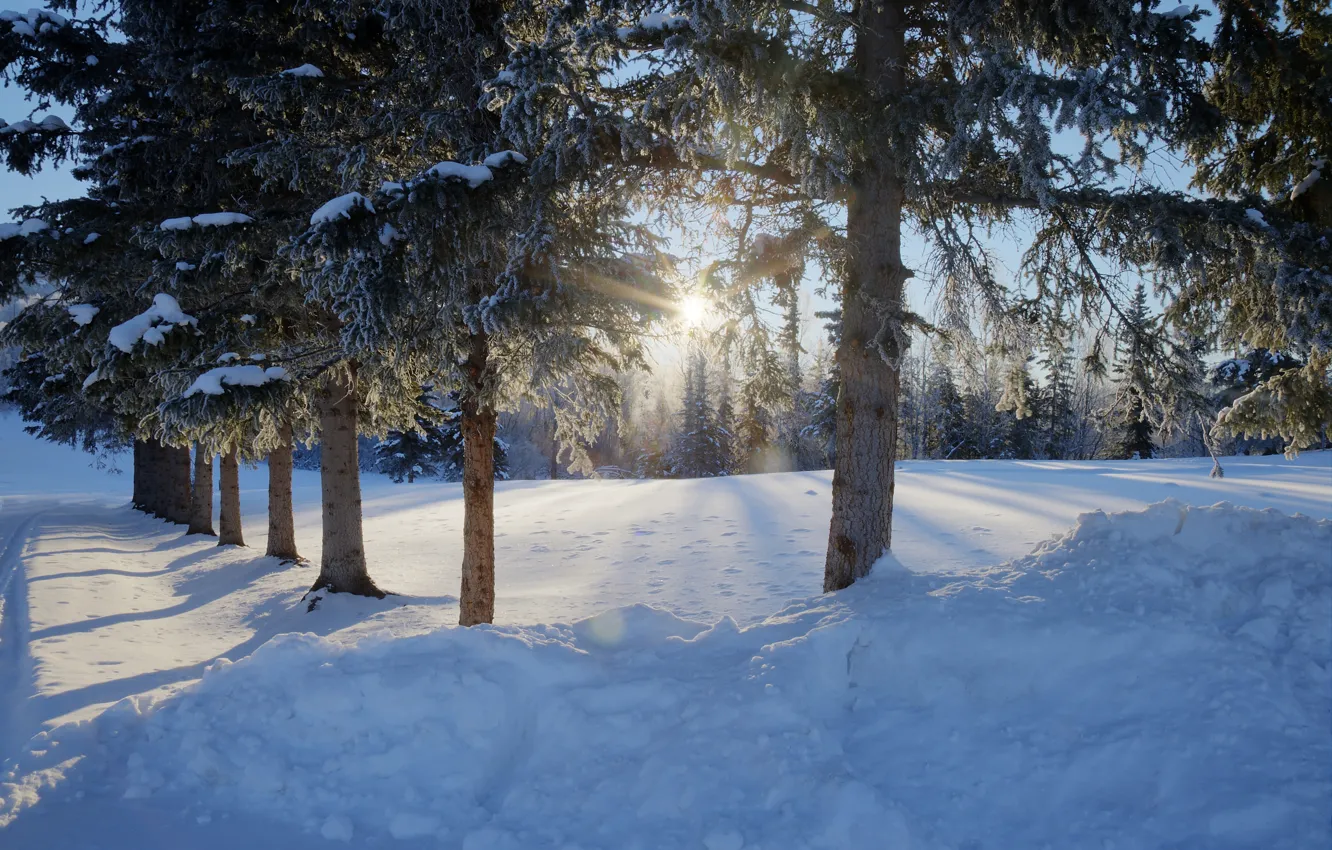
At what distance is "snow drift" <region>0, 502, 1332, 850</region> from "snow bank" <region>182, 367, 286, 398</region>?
261 centimetres

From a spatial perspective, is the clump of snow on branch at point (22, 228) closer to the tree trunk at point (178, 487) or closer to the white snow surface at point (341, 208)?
the white snow surface at point (341, 208)

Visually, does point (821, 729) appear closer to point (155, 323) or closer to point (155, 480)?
point (155, 323)

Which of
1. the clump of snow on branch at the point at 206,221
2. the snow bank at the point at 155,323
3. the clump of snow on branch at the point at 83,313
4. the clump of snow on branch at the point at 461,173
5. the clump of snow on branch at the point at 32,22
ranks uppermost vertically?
the clump of snow on branch at the point at 32,22

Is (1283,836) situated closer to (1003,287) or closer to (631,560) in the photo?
(1003,287)

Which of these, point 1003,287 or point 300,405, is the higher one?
point 1003,287

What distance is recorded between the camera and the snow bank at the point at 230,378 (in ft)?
17.9

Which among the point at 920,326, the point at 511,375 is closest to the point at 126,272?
the point at 511,375

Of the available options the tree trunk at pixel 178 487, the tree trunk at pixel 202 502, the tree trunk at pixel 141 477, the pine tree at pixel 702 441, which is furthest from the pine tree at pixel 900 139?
the pine tree at pixel 702 441

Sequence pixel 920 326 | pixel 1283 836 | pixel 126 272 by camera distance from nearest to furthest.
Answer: pixel 1283 836
pixel 920 326
pixel 126 272

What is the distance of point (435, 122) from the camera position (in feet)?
21.2

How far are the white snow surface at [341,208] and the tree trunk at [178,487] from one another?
791 inches

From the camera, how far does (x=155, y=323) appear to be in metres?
7.11

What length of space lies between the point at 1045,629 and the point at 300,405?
737 cm

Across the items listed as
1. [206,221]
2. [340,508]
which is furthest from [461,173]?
[340,508]
